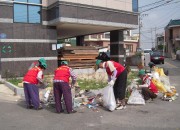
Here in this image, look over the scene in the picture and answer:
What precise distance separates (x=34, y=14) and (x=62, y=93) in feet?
33.3

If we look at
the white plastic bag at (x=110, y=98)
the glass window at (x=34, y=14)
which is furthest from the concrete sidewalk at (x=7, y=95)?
the glass window at (x=34, y=14)

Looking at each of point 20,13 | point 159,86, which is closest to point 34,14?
point 20,13

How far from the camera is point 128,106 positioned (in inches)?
367

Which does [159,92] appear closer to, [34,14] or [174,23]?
[34,14]

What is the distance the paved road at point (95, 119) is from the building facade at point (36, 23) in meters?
7.55

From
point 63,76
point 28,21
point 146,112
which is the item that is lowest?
point 146,112

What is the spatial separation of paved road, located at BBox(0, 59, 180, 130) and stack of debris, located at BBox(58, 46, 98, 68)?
30.7 ft

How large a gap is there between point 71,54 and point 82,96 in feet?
30.0

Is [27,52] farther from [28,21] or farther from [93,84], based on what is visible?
[93,84]

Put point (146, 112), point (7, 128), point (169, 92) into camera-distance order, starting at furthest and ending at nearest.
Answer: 1. point (169, 92)
2. point (146, 112)
3. point (7, 128)

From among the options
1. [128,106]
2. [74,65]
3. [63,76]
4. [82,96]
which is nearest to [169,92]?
[128,106]

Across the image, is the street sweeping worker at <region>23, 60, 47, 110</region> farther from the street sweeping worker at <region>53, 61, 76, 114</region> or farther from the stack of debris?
the stack of debris

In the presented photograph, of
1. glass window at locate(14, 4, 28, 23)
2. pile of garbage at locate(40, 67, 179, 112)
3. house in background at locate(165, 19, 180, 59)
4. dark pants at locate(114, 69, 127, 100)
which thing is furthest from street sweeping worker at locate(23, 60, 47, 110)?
house in background at locate(165, 19, 180, 59)

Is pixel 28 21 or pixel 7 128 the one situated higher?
pixel 28 21
